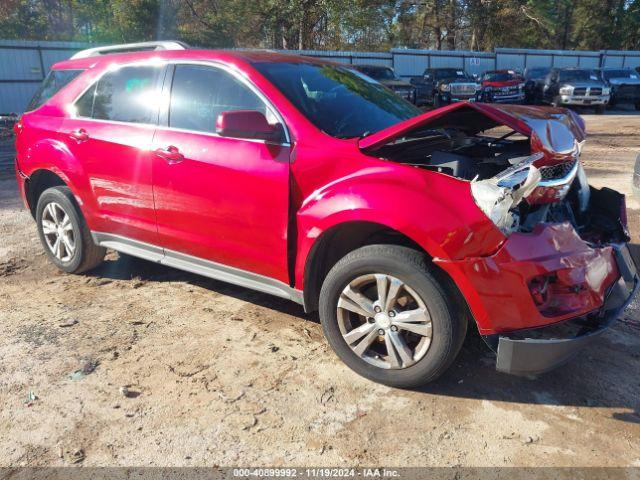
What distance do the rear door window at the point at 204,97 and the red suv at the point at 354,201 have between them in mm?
13

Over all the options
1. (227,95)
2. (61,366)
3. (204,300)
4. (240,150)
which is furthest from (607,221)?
(61,366)

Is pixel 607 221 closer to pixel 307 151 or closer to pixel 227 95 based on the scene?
pixel 307 151

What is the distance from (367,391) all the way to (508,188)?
1343 millimetres

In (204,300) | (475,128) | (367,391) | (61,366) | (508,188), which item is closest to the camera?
(508,188)

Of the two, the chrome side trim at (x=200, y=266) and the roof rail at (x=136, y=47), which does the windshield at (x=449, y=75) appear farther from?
the chrome side trim at (x=200, y=266)

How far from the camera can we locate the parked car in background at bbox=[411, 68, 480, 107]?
2200cm

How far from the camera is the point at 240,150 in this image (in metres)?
3.45

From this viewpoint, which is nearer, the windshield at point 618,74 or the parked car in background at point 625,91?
the parked car in background at point 625,91

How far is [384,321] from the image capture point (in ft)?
9.89

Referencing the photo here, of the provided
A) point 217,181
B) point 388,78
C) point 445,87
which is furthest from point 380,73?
point 217,181

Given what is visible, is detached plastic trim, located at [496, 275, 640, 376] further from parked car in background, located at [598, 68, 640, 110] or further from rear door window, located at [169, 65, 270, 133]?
parked car in background, located at [598, 68, 640, 110]

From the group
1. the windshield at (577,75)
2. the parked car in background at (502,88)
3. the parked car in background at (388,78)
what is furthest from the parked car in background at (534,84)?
the parked car in background at (388,78)

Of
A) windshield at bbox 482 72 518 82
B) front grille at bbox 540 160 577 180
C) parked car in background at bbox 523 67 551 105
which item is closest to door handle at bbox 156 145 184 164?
front grille at bbox 540 160 577 180

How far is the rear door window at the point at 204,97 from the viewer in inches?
141
